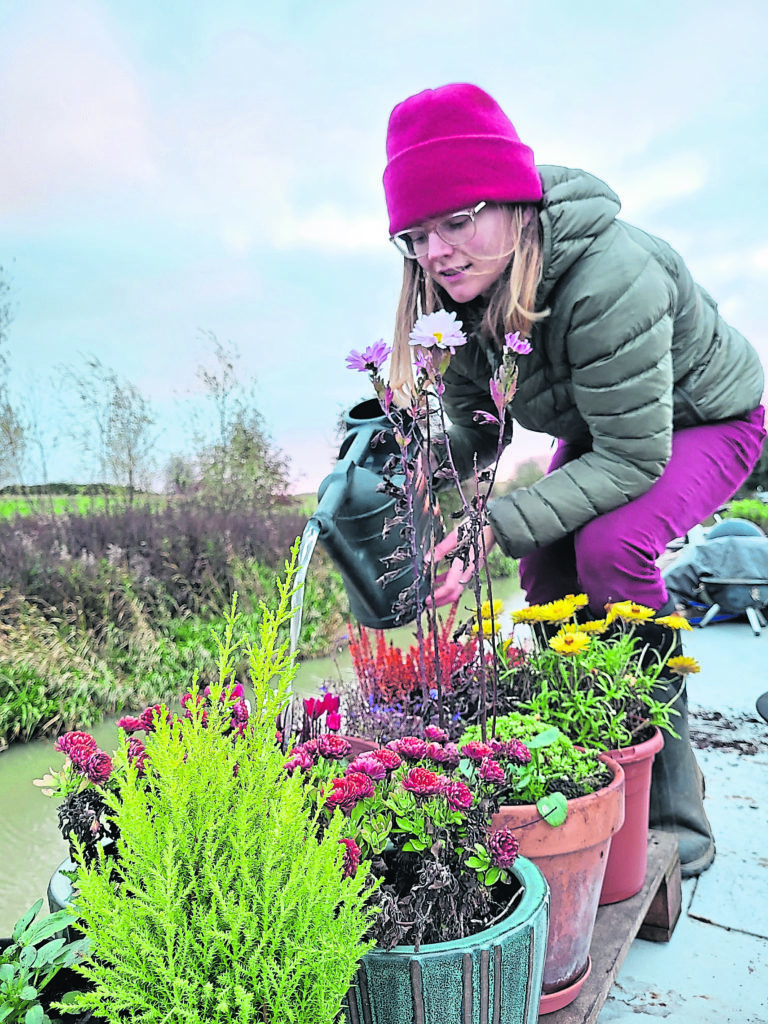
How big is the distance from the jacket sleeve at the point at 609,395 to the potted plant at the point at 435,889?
32.4 inches

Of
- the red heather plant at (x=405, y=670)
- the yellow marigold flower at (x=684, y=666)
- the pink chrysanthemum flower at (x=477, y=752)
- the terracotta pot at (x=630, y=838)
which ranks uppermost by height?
the pink chrysanthemum flower at (x=477, y=752)

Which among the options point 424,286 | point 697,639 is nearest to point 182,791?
point 424,286

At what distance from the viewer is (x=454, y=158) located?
1.50m

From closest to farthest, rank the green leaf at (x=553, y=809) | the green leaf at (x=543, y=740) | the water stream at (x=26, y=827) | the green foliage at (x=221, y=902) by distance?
the green foliage at (x=221, y=902)
the green leaf at (x=553, y=809)
the green leaf at (x=543, y=740)
the water stream at (x=26, y=827)

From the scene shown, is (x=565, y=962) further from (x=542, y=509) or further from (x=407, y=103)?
(x=407, y=103)

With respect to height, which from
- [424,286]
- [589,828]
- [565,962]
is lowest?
[565,962]

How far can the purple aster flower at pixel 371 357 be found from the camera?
3.66 ft

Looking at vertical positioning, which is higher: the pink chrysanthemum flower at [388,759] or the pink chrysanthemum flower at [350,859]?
the pink chrysanthemum flower at [388,759]

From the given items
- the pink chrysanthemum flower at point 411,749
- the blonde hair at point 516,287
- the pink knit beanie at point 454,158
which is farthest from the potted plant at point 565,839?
the pink knit beanie at point 454,158

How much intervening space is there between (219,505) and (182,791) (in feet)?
23.2

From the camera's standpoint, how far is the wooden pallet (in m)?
1.06

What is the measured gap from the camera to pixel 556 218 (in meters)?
1.57

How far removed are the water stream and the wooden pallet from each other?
0.75 meters

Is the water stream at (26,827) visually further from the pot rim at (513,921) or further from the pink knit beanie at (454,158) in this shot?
the pink knit beanie at (454,158)
